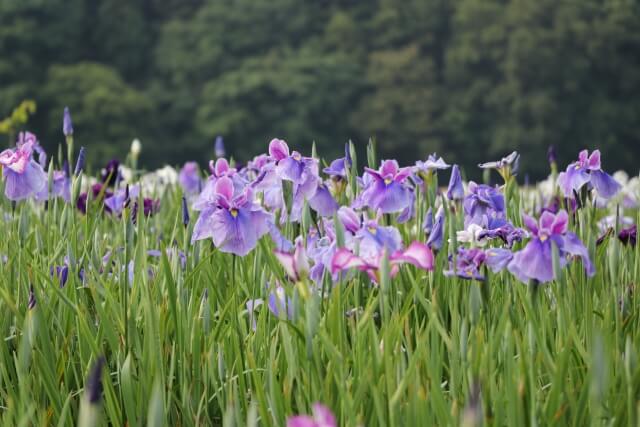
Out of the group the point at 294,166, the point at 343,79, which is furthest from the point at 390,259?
the point at 343,79

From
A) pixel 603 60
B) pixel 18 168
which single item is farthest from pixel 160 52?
pixel 18 168

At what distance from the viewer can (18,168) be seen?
2.52 m

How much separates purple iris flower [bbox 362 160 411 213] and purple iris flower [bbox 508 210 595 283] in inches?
27.3

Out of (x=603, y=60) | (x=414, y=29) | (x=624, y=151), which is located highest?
(x=414, y=29)

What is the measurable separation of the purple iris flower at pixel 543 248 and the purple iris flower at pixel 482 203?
0.68m

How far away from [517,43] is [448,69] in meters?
2.88

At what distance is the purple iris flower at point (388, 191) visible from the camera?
248 cm

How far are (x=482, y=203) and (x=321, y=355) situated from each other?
0.85m

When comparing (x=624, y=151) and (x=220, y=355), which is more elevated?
(x=624, y=151)

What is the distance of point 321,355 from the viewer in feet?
6.41

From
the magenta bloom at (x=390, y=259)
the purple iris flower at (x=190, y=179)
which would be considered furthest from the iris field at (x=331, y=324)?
the purple iris flower at (x=190, y=179)

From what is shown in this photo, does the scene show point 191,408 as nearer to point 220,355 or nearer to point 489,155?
point 220,355

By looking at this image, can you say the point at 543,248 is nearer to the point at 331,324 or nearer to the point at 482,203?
the point at 331,324

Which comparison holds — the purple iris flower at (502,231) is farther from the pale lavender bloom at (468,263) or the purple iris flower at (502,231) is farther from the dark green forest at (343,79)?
the dark green forest at (343,79)
